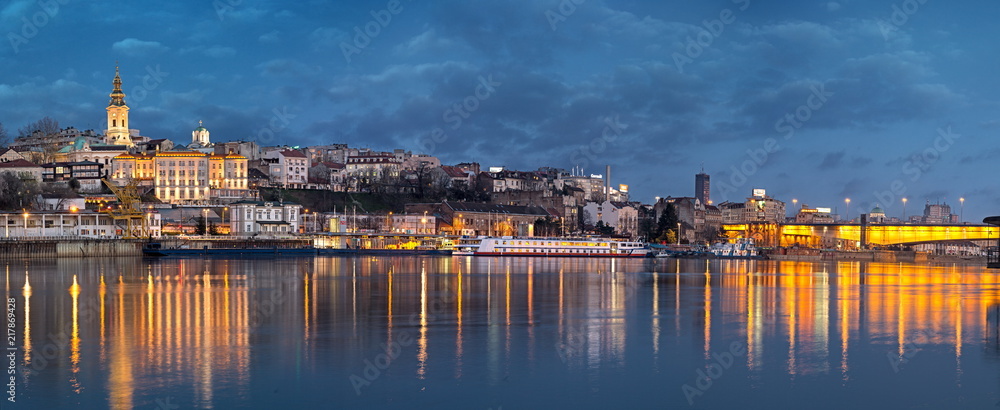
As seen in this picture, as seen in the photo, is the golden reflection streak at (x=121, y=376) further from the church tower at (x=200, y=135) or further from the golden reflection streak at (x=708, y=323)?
the church tower at (x=200, y=135)

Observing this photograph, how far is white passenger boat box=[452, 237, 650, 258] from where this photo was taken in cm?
7550

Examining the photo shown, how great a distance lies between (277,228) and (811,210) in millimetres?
130679

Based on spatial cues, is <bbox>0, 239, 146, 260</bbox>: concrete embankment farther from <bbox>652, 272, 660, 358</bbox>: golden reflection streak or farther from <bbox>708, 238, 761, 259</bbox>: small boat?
<bbox>708, 238, 761, 259</bbox>: small boat

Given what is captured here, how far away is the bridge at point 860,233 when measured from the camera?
86.4 m

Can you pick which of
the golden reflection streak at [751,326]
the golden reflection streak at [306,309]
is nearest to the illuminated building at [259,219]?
the golden reflection streak at [306,309]

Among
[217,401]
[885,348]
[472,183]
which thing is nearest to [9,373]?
[217,401]

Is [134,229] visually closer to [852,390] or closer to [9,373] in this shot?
[9,373]

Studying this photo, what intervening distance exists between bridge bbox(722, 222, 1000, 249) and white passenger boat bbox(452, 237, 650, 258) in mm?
28963

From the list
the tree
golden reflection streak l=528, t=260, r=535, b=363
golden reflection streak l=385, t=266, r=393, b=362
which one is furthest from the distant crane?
golden reflection streak l=385, t=266, r=393, b=362

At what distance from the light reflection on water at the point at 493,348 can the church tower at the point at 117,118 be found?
99.4 metres

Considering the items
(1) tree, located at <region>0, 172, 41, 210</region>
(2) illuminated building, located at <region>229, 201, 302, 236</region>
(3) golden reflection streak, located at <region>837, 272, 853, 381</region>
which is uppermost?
(1) tree, located at <region>0, 172, 41, 210</region>

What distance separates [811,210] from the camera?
187375mm

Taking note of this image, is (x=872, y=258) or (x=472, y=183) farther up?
(x=472, y=183)

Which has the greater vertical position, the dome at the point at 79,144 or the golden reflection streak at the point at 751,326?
the dome at the point at 79,144
